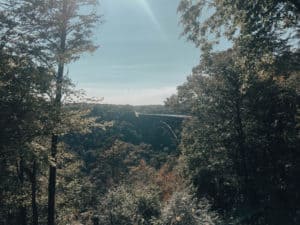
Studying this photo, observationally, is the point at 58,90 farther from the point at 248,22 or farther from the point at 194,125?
the point at 194,125

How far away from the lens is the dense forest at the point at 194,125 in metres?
10.3

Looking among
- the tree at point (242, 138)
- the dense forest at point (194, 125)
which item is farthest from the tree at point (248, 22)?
the tree at point (242, 138)

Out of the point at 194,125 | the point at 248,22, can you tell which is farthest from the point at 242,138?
the point at 248,22

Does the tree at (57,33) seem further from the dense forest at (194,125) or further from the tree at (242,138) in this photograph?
the tree at (242,138)

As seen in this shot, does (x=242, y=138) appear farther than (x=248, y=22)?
Yes

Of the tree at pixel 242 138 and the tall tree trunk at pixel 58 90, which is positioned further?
the tree at pixel 242 138

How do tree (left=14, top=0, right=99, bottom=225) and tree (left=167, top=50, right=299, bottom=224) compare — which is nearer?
tree (left=14, top=0, right=99, bottom=225)

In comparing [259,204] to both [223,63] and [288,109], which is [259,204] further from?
[223,63]

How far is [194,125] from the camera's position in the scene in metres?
24.0

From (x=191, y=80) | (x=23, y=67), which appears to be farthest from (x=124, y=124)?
(x=23, y=67)

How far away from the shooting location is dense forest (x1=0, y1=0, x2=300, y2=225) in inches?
405

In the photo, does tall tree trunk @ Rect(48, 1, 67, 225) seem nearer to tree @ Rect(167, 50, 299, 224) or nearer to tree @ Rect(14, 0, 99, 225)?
tree @ Rect(14, 0, 99, 225)

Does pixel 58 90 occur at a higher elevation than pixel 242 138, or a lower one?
higher

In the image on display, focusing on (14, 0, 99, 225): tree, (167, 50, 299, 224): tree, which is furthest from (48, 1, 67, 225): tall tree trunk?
(167, 50, 299, 224): tree
